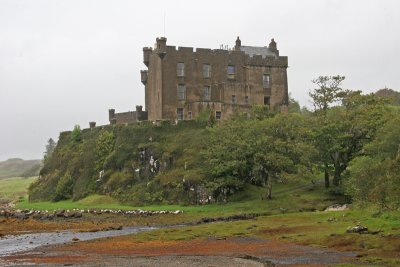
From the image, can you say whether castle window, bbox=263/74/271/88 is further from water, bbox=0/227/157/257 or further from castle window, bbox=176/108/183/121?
water, bbox=0/227/157/257

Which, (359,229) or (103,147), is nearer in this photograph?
(359,229)

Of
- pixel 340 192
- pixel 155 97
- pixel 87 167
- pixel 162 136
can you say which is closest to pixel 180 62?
pixel 155 97

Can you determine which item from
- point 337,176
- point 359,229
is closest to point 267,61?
point 337,176

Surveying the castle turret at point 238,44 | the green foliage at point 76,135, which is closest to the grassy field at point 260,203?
the green foliage at point 76,135

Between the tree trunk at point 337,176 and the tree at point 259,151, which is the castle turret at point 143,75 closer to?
the tree at point 259,151

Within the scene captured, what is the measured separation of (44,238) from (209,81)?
56.0 meters

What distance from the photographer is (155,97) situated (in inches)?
4181

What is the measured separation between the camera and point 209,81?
10575 centimetres

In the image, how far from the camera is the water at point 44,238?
4866 centimetres

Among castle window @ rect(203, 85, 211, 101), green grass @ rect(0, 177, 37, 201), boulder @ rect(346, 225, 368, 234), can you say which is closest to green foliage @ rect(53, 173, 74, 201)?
castle window @ rect(203, 85, 211, 101)

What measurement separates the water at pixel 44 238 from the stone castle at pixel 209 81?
43004mm

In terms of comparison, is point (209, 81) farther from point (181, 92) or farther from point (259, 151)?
point (259, 151)

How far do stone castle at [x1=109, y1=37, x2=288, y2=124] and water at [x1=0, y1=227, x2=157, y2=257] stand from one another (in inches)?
1693

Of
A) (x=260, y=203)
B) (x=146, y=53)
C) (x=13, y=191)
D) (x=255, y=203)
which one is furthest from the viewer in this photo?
(x=13, y=191)
